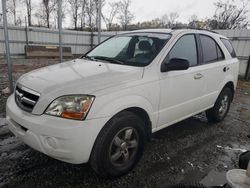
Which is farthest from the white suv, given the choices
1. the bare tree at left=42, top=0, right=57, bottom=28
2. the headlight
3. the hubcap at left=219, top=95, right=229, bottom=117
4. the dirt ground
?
the bare tree at left=42, top=0, right=57, bottom=28

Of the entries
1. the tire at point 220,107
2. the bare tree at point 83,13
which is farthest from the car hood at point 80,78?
the bare tree at point 83,13

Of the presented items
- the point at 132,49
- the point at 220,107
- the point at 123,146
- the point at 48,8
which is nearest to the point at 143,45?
the point at 132,49

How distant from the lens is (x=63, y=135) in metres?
2.12

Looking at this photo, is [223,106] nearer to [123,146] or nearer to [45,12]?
[123,146]

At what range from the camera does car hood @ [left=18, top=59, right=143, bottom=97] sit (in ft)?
7.53

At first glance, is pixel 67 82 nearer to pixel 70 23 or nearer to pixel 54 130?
pixel 54 130

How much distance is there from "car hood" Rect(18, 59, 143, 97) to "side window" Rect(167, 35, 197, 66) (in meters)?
0.75

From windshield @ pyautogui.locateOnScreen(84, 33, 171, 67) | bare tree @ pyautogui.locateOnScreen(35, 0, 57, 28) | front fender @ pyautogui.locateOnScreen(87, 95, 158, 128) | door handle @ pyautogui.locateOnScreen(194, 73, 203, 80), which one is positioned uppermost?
bare tree @ pyautogui.locateOnScreen(35, 0, 57, 28)

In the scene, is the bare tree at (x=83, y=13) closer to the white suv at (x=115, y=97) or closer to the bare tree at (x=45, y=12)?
the bare tree at (x=45, y=12)

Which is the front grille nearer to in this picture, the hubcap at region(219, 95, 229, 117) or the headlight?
the headlight

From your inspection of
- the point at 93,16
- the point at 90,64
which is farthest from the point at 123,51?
the point at 93,16

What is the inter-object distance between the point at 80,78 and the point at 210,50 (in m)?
2.62

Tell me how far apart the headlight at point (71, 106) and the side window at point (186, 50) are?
145 cm

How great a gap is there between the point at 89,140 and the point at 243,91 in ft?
25.9
